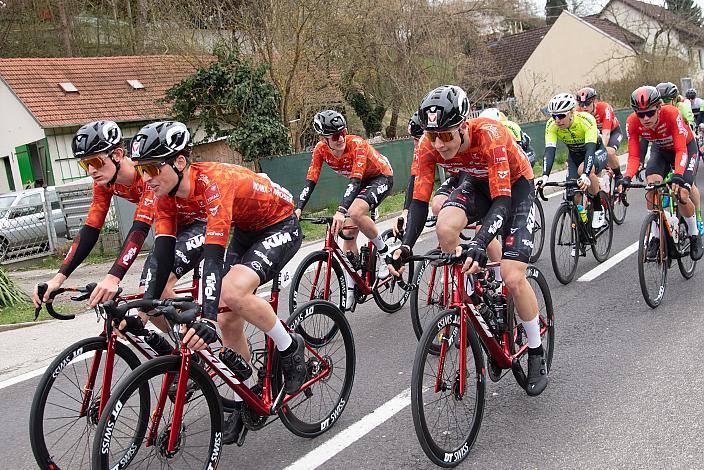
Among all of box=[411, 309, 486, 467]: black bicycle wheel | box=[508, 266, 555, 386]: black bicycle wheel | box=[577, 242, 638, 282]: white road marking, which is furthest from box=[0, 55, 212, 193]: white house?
box=[411, 309, 486, 467]: black bicycle wheel

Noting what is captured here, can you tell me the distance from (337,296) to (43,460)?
367 centimetres

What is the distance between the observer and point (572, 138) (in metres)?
9.59

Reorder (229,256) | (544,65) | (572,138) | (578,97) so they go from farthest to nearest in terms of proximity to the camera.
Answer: (544,65)
(578,97)
(572,138)
(229,256)

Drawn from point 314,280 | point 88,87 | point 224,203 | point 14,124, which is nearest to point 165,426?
point 224,203

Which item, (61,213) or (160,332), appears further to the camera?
(61,213)

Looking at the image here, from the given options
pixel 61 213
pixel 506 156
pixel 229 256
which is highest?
pixel 506 156

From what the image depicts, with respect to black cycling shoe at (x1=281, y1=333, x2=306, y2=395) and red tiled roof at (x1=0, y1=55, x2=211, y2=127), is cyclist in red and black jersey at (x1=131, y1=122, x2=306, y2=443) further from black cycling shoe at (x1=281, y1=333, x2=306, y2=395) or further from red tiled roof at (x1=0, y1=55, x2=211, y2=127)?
red tiled roof at (x1=0, y1=55, x2=211, y2=127)

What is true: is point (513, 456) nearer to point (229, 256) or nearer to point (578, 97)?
point (229, 256)

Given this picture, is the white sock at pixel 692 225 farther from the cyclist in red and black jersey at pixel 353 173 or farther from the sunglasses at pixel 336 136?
the sunglasses at pixel 336 136

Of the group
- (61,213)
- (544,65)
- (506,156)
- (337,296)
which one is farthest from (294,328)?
(544,65)

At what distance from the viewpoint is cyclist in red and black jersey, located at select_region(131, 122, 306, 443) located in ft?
13.5

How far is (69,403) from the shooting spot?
14.5ft

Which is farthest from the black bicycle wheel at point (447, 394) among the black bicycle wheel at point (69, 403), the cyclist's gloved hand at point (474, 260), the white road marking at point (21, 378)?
the white road marking at point (21, 378)

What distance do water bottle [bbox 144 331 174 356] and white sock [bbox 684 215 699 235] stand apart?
5.86m
